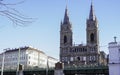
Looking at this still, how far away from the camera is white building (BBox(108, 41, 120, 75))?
67731mm

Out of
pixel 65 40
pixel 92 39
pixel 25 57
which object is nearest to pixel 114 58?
pixel 92 39

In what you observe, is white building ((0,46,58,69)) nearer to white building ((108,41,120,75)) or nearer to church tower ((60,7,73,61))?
church tower ((60,7,73,61))

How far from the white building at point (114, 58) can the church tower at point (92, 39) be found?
42.1 m

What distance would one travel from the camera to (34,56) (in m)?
146

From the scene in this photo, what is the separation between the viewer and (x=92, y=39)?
391 ft

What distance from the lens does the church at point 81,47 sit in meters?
118

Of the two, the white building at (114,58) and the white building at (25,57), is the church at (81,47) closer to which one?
the white building at (25,57)

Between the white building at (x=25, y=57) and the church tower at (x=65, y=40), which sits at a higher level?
the church tower at (x=65, y=40)

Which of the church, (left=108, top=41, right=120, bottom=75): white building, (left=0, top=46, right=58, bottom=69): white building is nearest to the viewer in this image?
(left=108, top=41, right=120, bottom=75): white building

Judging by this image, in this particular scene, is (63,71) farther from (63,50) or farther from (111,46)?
(63,50)

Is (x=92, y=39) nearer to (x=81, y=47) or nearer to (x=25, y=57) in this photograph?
(x=81, y=47)

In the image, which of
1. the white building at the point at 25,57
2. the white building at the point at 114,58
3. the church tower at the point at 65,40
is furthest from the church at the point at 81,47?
the white building at the point at 114,58

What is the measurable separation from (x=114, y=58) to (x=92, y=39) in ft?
158

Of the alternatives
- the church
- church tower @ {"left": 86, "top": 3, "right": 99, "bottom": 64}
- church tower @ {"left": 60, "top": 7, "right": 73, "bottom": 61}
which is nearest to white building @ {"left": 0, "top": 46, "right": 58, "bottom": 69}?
church tower @ {"left": 60, "top": 7, "right": 73, "bottom": 61}
